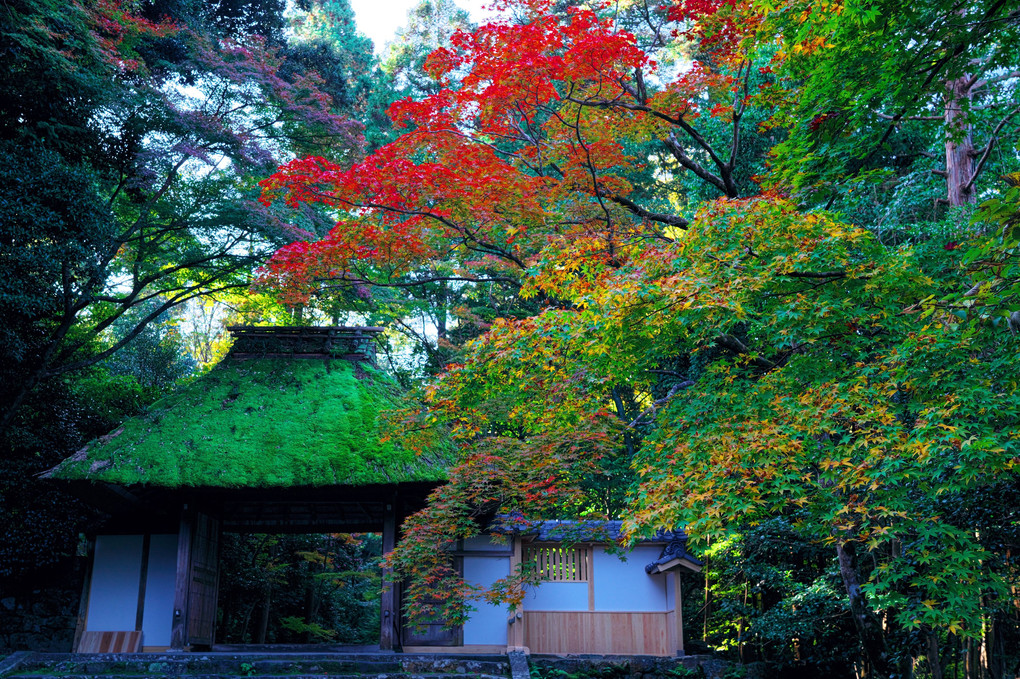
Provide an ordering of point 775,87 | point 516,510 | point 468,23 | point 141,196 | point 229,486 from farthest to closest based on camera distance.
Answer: point 468,23, point 141,196, point 229,486, point 516,510, point 775,87

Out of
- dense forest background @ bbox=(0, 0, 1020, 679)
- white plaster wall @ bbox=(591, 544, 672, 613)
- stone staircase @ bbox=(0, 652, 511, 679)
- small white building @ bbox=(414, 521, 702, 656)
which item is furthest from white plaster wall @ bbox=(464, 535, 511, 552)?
stone staircase @ bbox=(0, 652, 511, 679)

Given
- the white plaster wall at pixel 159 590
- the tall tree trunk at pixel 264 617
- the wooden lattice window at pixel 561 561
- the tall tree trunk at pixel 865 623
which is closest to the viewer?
the tall tree trunk at pixel 865 623

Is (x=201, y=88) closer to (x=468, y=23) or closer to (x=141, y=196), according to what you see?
(x=141, y=196)

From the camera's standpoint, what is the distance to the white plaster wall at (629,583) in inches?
410

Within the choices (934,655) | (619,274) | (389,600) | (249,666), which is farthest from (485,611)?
(619,274)

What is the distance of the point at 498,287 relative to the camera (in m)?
16.4

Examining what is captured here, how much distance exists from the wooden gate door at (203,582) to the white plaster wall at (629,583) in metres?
5.68

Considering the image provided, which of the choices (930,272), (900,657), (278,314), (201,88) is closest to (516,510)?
(900,657)

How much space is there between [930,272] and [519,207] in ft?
14.8

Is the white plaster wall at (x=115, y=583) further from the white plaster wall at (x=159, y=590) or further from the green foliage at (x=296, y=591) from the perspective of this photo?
the green foliage at (x=296, y=591)

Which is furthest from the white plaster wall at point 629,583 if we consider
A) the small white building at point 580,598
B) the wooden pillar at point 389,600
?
the wooden pillar at point 389,600

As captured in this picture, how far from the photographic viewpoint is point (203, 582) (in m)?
10.2

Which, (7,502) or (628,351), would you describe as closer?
(628,351)

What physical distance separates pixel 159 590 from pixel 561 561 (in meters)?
5.89
